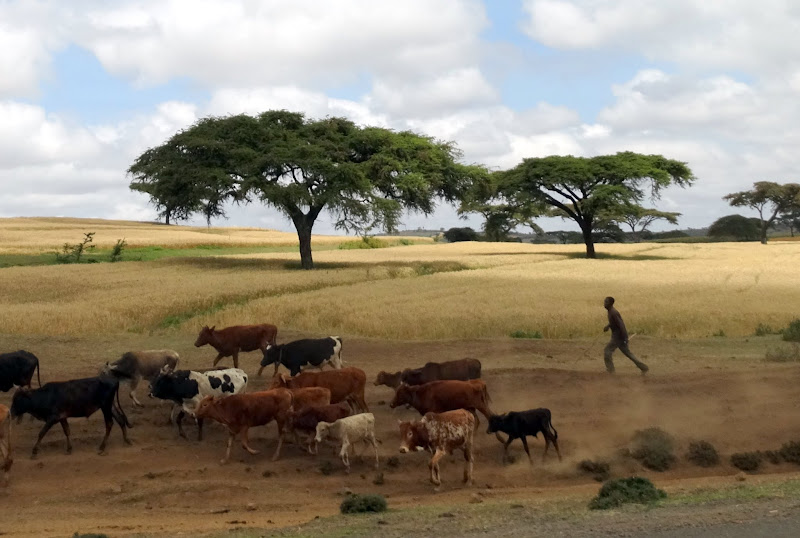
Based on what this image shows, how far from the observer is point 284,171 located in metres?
Answer: 51.7

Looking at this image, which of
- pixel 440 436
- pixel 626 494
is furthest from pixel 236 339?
pixel 626 494

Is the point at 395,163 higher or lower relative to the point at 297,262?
higher

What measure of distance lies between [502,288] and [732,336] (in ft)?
41.9

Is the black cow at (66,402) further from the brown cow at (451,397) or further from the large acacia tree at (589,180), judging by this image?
the large acacia tree at (589,180)

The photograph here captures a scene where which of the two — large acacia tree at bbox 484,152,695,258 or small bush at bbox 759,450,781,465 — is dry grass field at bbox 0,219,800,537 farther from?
large acacia tree at bbox 484,152,695,258

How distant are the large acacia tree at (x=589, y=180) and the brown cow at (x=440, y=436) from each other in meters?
52.4

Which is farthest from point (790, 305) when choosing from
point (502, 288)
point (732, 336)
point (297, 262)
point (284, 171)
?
point (297, 262)

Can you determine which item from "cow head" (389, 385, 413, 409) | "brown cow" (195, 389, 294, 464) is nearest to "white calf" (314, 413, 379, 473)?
"brown cow" (195, 389, 294, 464)

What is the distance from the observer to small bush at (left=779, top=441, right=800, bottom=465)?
14.2 metres

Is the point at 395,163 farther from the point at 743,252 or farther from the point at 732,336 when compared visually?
the point at 743,252

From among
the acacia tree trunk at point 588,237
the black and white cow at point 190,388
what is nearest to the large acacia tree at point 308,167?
the acacia tree trunk at point 588,237

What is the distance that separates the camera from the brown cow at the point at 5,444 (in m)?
13.0

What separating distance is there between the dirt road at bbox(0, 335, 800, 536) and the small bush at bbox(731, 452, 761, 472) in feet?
0.58

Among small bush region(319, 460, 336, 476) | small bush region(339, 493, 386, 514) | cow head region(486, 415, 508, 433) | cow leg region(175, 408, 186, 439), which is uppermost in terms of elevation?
cow head region(486, 415, 508, 433)
